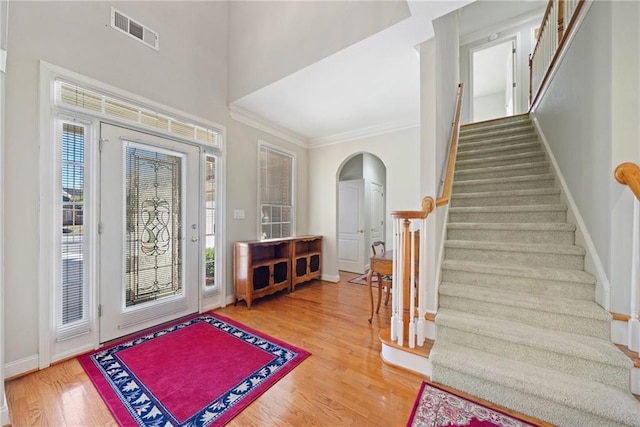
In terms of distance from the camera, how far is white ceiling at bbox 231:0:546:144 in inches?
87.6

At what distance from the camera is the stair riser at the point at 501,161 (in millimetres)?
3189

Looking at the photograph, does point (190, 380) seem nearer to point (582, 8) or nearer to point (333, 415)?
point (333, 415)

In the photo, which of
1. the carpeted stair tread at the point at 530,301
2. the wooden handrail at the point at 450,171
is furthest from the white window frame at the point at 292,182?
the carpeted stair tread at the point at 530,301

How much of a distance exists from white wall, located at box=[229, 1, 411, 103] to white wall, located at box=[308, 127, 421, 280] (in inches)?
78.6

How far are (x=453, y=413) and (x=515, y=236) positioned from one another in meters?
1.76

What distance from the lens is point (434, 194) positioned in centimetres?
221

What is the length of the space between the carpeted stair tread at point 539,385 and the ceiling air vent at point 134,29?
3972mm

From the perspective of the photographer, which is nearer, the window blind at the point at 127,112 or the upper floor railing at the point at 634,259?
the upper floor railing at the point at 634,259

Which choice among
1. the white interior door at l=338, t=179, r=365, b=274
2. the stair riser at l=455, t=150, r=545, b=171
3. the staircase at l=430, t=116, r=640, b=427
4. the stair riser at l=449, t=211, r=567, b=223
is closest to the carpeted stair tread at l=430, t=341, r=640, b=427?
the staircase at l=430, t=116, r=640, b=427

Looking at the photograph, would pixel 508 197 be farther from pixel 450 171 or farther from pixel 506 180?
pixel 450 171

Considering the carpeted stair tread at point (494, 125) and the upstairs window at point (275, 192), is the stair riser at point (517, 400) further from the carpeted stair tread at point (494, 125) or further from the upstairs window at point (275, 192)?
the carpeted stair tread at point (494, 125)

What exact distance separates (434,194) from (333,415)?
1791 mm

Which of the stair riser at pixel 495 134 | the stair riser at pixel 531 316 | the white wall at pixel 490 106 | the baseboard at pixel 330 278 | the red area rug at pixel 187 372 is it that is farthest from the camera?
the white wall at pixel 490 106

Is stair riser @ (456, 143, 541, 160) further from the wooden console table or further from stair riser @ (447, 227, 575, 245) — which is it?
the wooden console table
